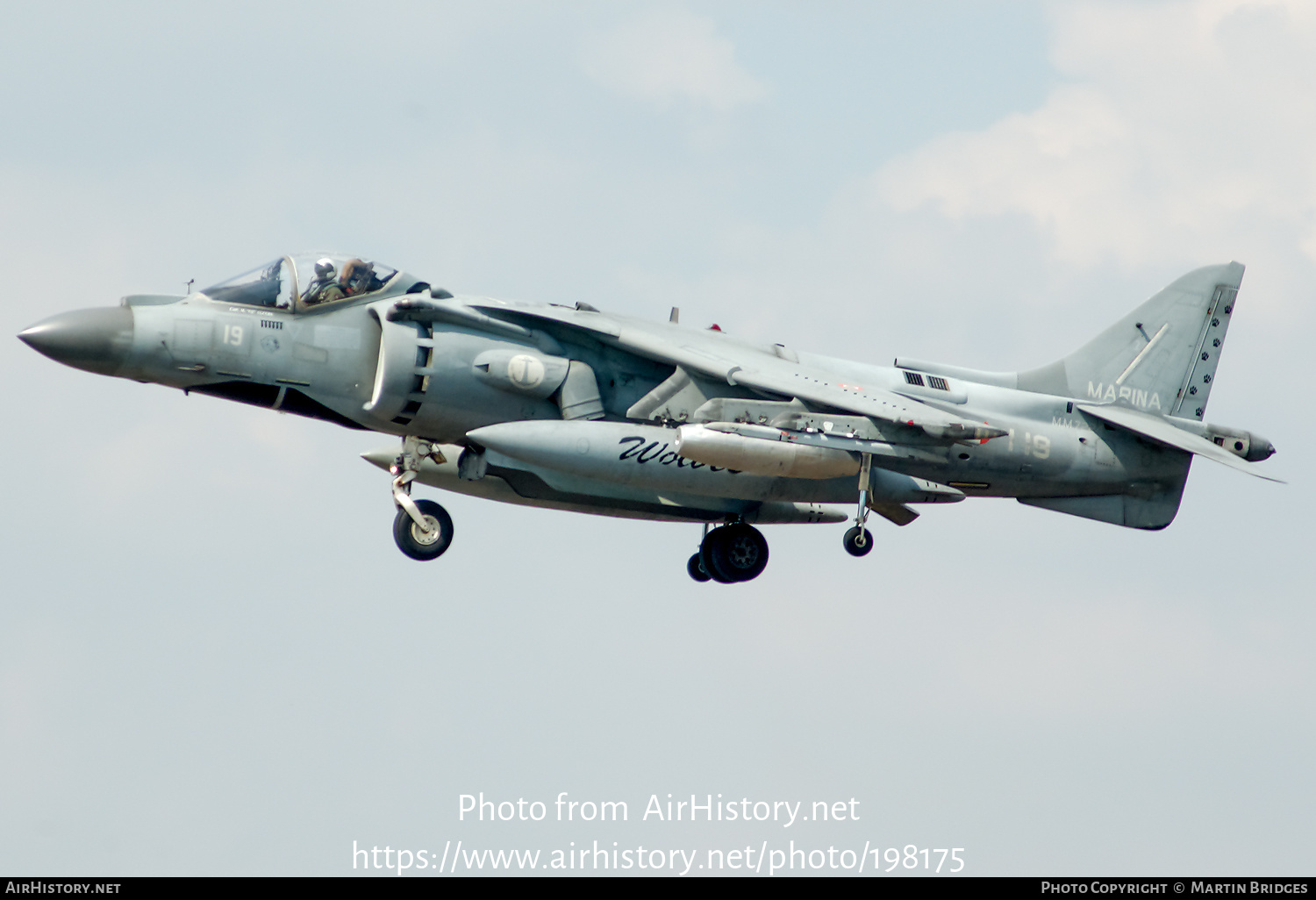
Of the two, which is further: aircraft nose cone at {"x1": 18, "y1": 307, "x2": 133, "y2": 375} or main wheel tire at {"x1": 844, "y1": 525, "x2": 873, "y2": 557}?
main wheel tire at {"x1": 844, "y1": 525, "x2": 873, "y2": 557}

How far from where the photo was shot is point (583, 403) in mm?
18609

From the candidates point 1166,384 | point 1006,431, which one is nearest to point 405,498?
point 1006,431

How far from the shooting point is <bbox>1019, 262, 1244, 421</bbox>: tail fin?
845 inches

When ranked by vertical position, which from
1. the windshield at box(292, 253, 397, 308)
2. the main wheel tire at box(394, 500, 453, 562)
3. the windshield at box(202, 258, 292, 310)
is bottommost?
the main wheel tire at box(394, 500, 453, 562)

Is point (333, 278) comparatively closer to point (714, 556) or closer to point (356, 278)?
point (356, 278)

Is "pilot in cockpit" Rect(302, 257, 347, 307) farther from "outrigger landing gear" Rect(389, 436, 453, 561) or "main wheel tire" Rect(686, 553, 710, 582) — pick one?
"main wheel tire" Rect(686, 553, 710, 582)

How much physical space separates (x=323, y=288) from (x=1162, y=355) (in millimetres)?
10495

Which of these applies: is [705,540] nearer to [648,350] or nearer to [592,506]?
[592,506]

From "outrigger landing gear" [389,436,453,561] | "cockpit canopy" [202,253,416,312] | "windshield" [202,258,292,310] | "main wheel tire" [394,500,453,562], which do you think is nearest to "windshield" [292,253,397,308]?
"cockpit canopy" [202,253,416,312]

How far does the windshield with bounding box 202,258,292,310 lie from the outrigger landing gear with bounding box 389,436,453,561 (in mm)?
2017

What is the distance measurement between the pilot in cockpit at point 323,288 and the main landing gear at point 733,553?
534 centimetres

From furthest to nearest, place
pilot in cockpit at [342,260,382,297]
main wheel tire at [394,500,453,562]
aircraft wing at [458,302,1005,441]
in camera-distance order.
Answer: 1. main wheel tire at [394,500,453,562]
2. pilot in cockpit at [342,260,382,297]
3. aircraft wing at [458,302,1005,441]

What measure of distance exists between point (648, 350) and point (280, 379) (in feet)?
12.6

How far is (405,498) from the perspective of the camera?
18750 millimetres
